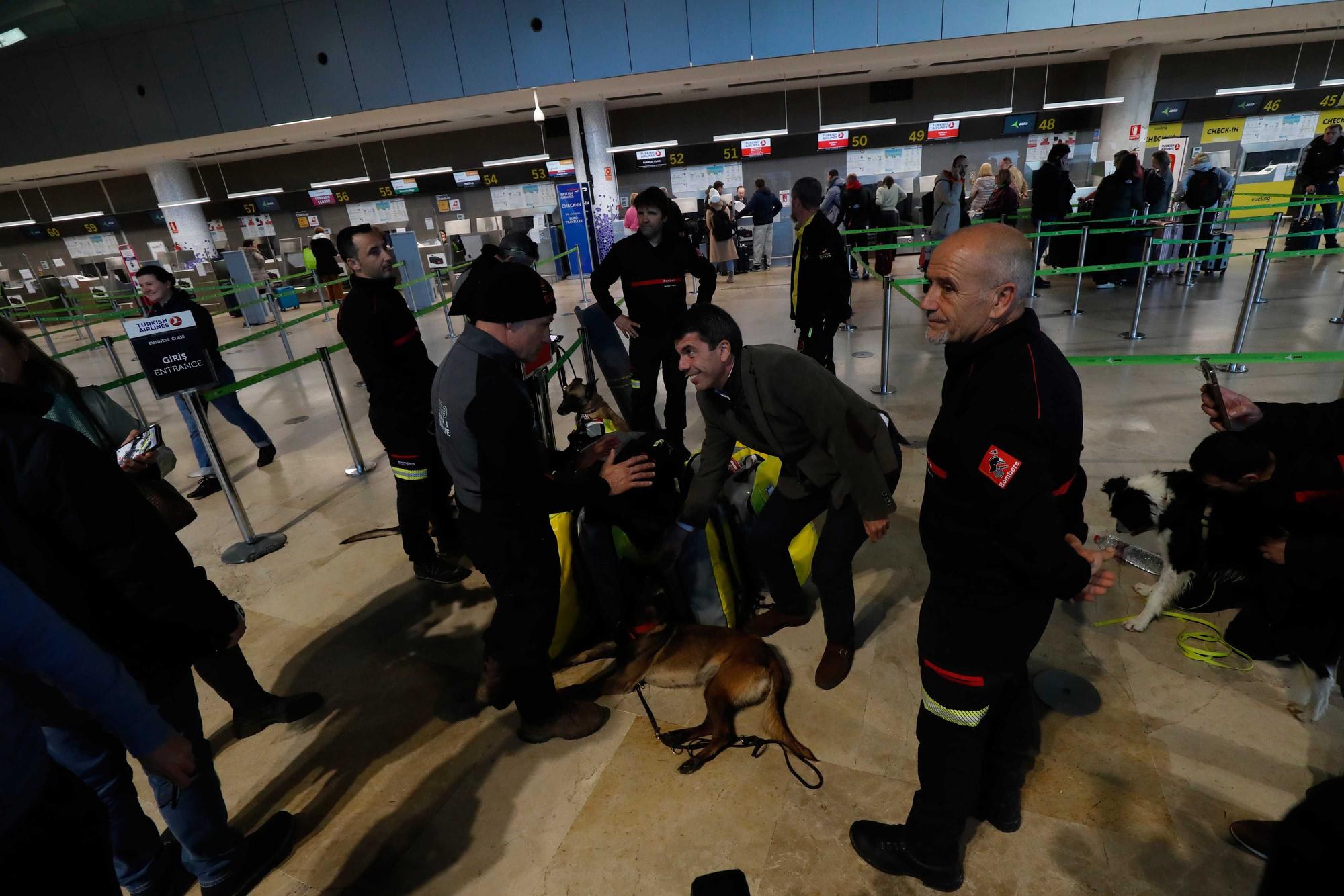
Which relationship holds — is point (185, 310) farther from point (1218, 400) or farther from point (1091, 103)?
point (1091, 103)

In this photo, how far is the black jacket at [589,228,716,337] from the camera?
439 centimetres

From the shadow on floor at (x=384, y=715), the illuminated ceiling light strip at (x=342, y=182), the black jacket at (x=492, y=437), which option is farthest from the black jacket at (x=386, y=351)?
the illuminated ceiling light strip at (x=342, y=182)

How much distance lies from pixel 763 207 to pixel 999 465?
12.3m

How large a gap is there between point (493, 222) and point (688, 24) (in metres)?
8.24

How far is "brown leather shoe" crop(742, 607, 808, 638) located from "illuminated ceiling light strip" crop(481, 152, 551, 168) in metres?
16.1

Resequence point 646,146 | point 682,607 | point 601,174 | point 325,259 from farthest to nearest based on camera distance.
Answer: point 646,146, point 601,174, point 325,259, point 682,607

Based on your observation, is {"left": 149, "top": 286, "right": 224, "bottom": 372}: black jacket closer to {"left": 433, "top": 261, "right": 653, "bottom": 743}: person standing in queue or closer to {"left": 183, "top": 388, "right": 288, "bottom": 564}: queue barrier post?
{"left": 183, "top": 388, "right": 288, "bottom": 564}: queue barrier post

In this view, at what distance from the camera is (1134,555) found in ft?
10.6

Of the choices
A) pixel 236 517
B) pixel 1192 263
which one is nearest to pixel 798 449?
pixel 236 517

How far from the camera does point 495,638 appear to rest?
238 centimetres

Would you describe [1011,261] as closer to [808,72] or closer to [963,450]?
[963,450]

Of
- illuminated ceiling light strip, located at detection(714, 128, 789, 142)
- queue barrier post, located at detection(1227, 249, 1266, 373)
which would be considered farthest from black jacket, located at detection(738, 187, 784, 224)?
queue barrier post, located at detection(1227, 249, 1266, 373)

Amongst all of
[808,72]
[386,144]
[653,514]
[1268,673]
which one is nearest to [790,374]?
[653,514]

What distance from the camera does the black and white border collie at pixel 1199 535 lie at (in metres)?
2.28
